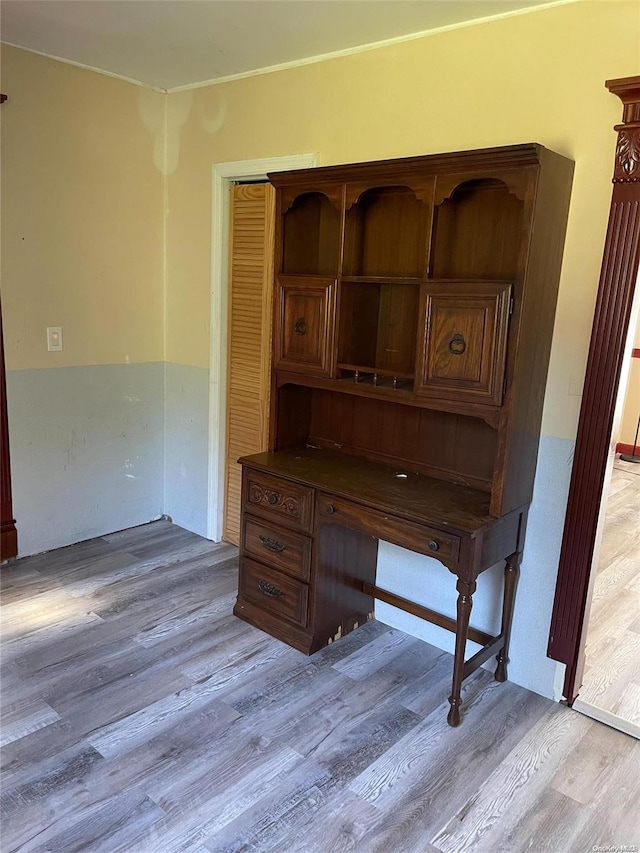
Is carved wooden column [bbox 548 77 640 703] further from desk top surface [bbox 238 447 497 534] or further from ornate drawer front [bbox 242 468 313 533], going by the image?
ornate drawer front [bbox 242 468 313 533]

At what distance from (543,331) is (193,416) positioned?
2.19 metres

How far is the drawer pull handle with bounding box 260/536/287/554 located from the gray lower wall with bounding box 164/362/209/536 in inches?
42.1

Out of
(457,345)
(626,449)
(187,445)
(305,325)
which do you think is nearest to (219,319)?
(187,445)

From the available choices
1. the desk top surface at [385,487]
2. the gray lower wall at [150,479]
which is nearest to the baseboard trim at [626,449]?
the gray lower wall at [150,479]

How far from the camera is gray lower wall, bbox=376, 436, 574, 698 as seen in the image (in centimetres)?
232

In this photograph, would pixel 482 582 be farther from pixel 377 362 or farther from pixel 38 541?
pixel 38 541

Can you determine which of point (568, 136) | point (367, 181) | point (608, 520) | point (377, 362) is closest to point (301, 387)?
point (377, 362)

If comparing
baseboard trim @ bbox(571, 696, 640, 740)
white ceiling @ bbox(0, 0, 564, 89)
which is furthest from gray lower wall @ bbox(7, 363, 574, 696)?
white ceiling @ bbox(0, 0, 564, 89)

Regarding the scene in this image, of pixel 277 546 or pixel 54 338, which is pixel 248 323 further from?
pixel 277 546

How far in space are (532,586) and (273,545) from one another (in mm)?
1070

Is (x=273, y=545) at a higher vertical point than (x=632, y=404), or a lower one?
lower

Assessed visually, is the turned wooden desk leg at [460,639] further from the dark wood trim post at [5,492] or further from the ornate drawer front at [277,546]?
the dark wood trim post at [5,492]

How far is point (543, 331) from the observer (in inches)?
Result: 85.8

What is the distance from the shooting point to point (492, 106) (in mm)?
2307
